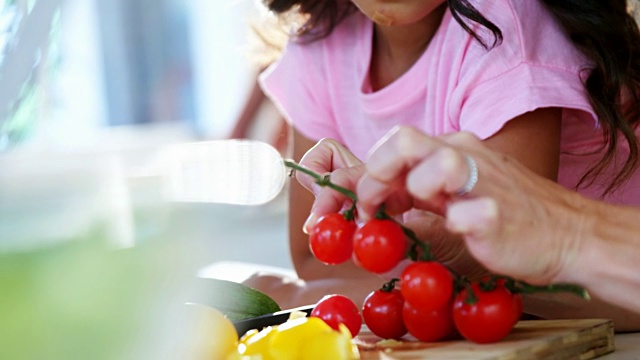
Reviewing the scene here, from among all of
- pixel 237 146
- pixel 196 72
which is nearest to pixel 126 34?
pixel 196 72

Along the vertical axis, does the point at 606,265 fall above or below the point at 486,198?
below

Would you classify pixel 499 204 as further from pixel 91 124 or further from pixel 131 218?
pixel 91 124

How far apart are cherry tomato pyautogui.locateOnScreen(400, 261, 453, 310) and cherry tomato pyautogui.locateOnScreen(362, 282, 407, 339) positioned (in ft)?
0.25

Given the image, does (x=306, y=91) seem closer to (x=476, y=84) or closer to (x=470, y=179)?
(x=476, y=84)

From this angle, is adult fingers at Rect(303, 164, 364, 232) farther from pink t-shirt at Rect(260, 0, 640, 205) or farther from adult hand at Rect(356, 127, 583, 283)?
pink t-shirt at Rect(260, 0, 640, 205)

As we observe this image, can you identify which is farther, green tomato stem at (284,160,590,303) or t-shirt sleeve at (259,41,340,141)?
t-shirt sleeve at (259,41,340,141)

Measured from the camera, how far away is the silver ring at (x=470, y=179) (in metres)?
0.70

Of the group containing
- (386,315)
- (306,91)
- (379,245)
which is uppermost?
(379,245)

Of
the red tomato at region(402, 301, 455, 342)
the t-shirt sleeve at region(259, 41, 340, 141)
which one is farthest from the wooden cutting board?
the t-shirt sleeve at region(259, 41, 340, 141)

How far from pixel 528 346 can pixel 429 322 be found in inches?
3.6

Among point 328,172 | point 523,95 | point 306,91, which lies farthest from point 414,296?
point 306,91

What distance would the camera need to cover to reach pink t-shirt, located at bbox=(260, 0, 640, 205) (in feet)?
3.70

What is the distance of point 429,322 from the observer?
2.57 feet

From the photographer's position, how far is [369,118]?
148 cm
